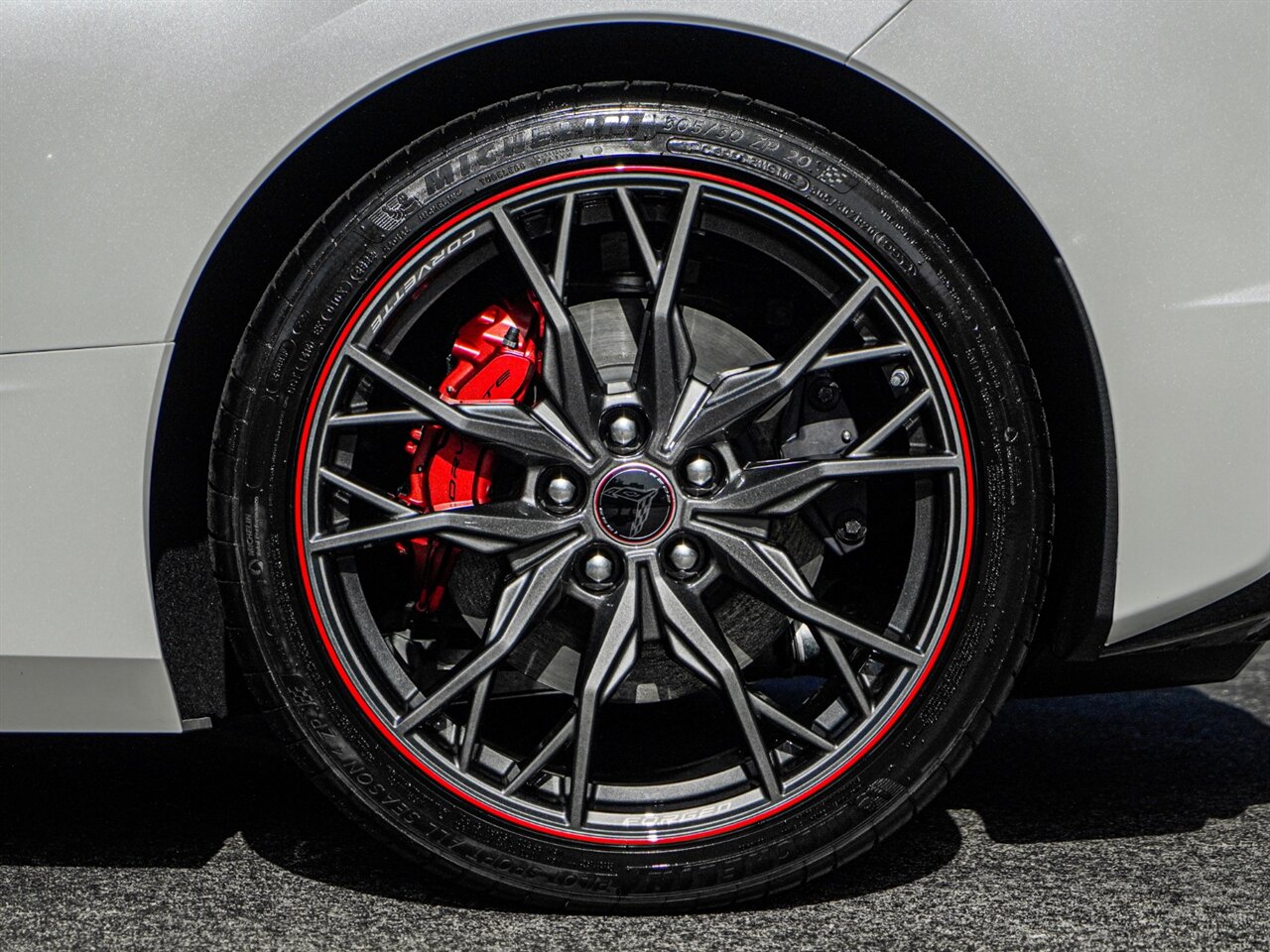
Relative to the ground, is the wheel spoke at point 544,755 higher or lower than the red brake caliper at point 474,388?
lower

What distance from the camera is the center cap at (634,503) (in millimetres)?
1564

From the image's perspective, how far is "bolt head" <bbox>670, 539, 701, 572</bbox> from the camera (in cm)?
160

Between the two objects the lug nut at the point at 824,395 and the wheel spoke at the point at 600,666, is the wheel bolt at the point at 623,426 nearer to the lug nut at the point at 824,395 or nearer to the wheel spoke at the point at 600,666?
the wheel spoke at the point at 600,666

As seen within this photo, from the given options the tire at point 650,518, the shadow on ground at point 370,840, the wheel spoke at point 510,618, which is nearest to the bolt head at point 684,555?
the tire at point 650,518

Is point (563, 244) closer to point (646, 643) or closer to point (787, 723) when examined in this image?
point (646, 643)

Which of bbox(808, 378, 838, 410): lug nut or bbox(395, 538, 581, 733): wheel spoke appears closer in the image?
bbox(395, 538, 581, 733): wheel spoke

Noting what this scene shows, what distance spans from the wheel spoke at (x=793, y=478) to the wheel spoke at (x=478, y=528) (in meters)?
0.18

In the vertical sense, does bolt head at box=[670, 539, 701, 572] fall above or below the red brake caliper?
below

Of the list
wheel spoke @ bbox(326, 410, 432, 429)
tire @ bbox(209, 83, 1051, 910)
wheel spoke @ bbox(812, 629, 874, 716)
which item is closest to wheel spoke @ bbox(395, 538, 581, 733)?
tire @ bbox(209, 83, 1051, 910)

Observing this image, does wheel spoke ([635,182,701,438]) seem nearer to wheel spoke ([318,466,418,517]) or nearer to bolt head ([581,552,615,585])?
bolt head ([581,552,615,585])

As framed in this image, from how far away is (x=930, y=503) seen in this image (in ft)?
5.41

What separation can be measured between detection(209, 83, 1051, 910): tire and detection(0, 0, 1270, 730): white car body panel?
11 centimetres

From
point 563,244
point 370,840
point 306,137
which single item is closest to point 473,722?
point 370,840

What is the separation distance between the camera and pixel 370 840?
1826 millimetres
